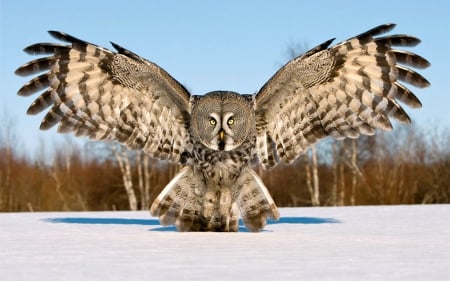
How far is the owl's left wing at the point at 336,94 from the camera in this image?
7210mm

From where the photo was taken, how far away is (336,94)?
758 centimetres

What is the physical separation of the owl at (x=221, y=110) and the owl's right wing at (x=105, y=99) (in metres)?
0.01

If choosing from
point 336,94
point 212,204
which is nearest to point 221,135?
point 212,204

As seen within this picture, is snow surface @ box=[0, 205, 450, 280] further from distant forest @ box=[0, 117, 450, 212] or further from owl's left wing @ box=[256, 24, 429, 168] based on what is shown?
distant forest @ box=[0, 117, 450, 212]

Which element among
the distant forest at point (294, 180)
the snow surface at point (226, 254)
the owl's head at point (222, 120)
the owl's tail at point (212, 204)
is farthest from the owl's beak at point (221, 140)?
the distant forest at point (294, 180)

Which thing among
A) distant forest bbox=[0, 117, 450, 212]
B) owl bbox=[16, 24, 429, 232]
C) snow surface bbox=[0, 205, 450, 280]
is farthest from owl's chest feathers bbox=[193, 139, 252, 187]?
distant forest bbox=[0, 117, 450, 212]

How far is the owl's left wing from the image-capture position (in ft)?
23.7

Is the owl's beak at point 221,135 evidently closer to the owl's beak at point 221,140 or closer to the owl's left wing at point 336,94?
the owl's beak at point 221,140

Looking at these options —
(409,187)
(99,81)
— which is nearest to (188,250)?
(99,81)

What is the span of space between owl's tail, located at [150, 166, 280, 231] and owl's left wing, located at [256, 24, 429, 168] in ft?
2.08

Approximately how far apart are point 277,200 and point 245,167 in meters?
22.2

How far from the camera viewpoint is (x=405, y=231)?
7.35 meters

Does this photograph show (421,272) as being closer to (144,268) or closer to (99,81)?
(144,268)

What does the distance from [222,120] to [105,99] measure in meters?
1.57
